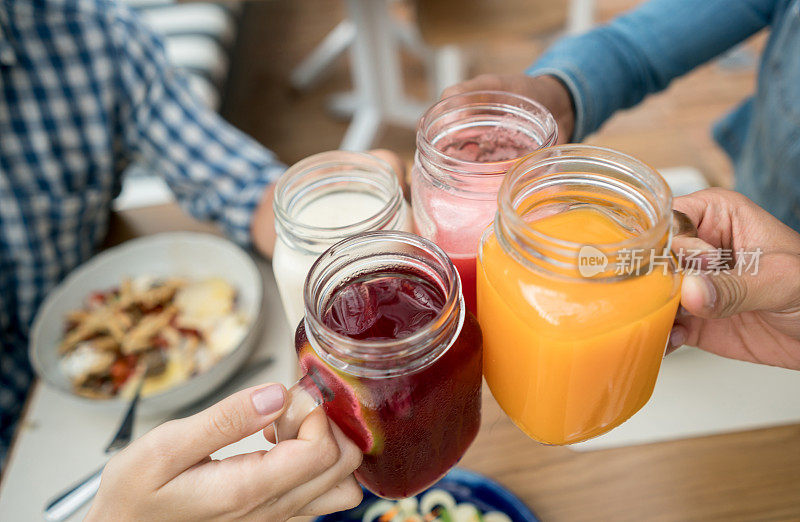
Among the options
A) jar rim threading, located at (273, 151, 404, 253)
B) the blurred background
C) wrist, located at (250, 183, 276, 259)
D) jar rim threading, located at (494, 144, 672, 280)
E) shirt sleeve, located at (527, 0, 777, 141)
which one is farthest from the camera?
the blurred background

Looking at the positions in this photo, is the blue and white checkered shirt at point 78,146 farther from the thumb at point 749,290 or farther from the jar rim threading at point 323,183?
the thumb at point 749,290

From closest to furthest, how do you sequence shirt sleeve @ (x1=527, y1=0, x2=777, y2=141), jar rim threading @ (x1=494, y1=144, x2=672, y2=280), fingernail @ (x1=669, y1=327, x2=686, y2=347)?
jar rim threading @ (x1=494, y1=144, x2=672, y2=280) < fingernail @ (x1=669, y1=327, x2=686, y2=347) < shirt sleeve @ (x1=527, y1=0, x2=777, y2=141)

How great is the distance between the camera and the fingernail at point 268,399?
0.49 m

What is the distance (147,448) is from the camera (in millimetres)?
521

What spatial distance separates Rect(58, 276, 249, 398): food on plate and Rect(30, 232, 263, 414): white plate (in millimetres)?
15

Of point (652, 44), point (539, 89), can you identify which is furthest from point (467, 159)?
point (652, 44)

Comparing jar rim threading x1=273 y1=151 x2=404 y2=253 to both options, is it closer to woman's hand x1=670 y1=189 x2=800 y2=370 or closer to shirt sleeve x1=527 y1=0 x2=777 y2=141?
woman's hand x1=670 y1=189 x2=800 y2=370

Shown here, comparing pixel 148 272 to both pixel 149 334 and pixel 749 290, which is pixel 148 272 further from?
pixel 749 290

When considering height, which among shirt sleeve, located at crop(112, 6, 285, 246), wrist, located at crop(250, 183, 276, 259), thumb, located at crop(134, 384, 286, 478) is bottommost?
wrist, located at crop(250, 183, 276, 259)

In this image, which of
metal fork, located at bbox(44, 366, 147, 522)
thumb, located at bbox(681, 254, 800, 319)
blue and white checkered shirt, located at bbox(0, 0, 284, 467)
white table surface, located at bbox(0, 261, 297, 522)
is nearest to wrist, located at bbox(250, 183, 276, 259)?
blue and white checkered shirt, located at bbox(0, 0, 284, 467)

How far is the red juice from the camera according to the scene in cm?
47

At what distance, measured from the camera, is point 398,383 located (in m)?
0.46

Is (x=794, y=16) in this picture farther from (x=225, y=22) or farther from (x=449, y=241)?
(x=225, y=22)

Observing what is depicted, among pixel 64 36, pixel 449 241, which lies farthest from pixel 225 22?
pixel 449 241
